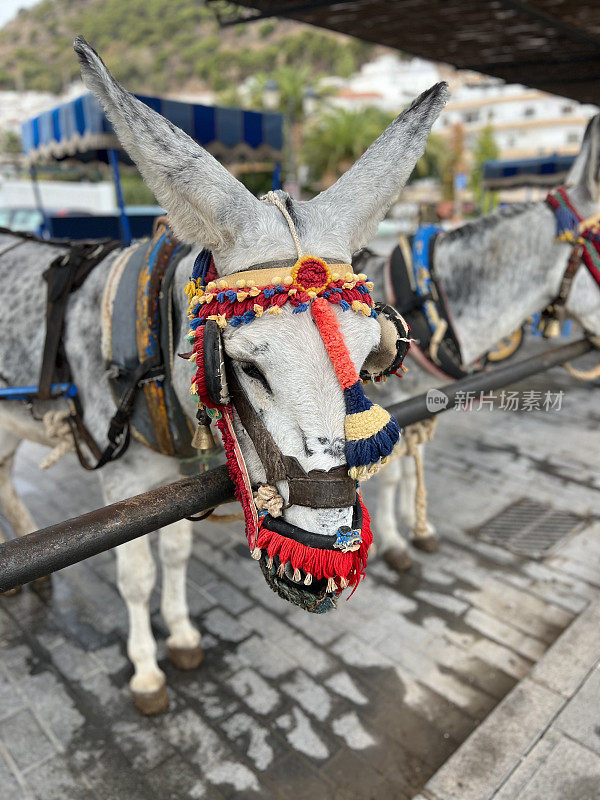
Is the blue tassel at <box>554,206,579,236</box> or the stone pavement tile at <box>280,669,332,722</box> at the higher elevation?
the blue tassel at <box>554,206,579,236</box>

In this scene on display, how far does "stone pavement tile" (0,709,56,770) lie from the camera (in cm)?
273

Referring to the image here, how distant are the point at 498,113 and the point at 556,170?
5331 cm

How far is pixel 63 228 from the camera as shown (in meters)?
9.13

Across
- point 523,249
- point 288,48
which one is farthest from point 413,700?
point 288,48

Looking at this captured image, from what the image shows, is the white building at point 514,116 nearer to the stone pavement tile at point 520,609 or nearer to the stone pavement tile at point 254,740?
the stone pavement tile at point 520,609

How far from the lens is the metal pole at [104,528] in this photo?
1.32 m

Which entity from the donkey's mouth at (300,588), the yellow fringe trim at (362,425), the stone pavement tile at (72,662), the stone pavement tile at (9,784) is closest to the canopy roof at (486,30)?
the yellow fringe trim at (362,425)

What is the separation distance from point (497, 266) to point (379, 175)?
5.62 feet

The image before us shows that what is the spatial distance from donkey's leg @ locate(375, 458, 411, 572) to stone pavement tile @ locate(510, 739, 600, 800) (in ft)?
5.57

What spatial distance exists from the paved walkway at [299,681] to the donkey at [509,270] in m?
1.62

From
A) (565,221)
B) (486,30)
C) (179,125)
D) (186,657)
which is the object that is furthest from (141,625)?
(179,125)

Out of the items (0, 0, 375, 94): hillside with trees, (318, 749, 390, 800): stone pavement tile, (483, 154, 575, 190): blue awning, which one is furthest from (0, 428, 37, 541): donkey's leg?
(0, 0, 375, 94): hillside with trees

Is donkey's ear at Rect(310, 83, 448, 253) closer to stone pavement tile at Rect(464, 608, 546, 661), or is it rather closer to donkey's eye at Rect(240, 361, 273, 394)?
donkey's eye at Rect(240, 361, 273, 394)

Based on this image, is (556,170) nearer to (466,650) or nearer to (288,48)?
(466,650)
